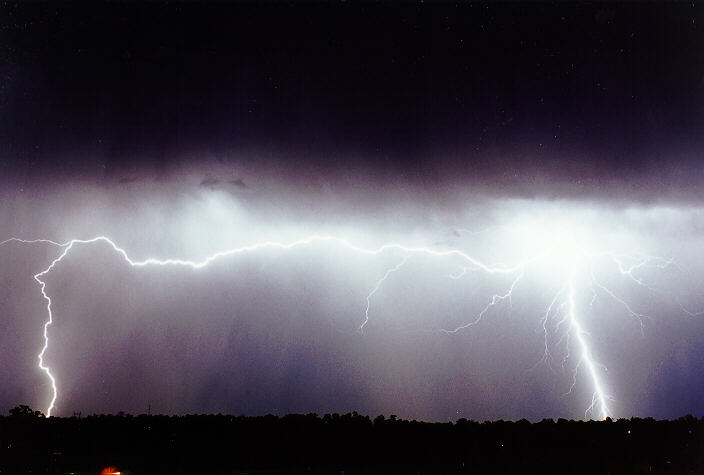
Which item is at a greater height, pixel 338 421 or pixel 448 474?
pixel 338 421

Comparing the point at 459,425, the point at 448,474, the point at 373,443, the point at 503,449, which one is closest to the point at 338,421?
the point at 373,443

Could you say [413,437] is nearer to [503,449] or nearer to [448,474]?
[503,449]

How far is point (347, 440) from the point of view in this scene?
57.9 metres

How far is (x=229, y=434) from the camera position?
205 feet

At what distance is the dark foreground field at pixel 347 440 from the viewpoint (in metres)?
47.0

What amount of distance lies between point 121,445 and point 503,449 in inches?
1212

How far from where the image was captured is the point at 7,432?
176 ft

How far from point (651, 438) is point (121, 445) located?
42.6 meters

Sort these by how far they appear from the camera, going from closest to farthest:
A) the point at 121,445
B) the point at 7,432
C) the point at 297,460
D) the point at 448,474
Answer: the point at 448,474, the point at 297,460, the point at 7,432, the point at 121,445

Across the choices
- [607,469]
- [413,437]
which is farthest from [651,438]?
[607,469]

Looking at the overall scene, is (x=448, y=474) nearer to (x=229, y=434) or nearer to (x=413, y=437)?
(x=413, y=437)

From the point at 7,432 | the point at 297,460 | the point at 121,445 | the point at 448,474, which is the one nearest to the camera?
the point at 448,474

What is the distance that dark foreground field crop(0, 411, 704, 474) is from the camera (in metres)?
47.0

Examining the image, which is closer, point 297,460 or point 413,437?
point 297,460
